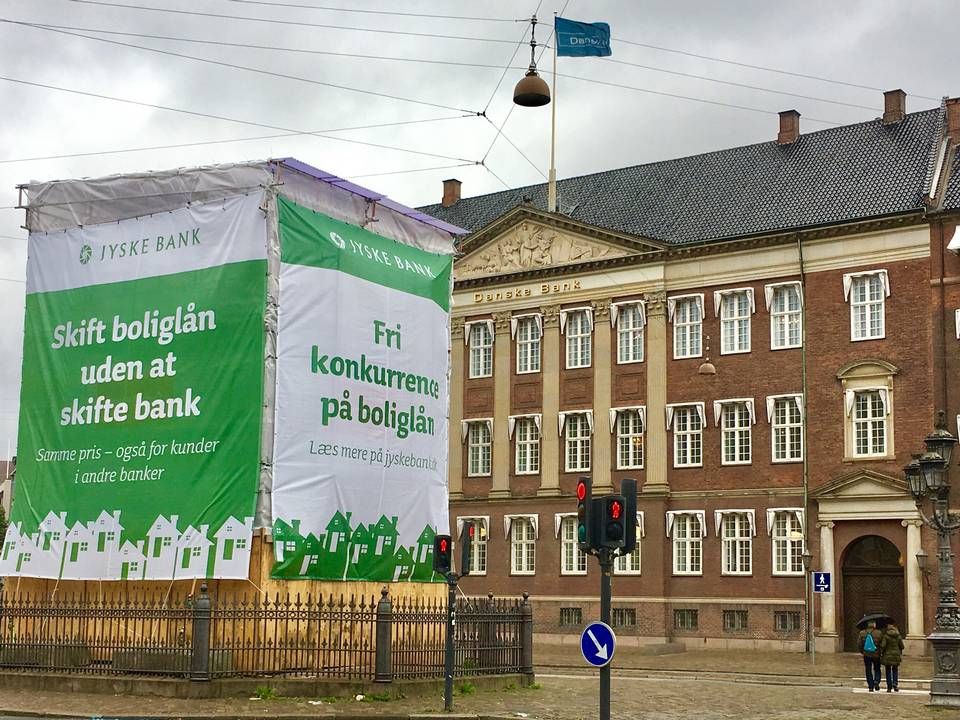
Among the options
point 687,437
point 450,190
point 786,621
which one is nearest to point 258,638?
point 786,621

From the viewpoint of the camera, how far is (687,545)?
165 feet

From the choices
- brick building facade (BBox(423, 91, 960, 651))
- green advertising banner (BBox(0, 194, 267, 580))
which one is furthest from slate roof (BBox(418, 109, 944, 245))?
green advertising banner (BBox(0, 194, 267, 580))

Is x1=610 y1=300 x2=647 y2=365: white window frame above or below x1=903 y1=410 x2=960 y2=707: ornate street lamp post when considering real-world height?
above

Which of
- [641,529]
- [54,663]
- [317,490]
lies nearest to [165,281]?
[317,490]

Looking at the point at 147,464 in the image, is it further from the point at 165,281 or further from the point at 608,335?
the point at 608,335

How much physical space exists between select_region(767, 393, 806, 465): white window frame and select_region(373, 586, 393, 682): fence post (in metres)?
26.9

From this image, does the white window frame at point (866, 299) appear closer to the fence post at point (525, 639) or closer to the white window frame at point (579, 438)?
the white window frame at point (579, 438)

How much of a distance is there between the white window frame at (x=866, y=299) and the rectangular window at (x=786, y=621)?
9770 mm

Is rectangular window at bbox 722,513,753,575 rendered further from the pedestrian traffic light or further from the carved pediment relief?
the pedestrian traffic light

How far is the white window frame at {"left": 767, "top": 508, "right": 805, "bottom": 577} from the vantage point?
47.2 metres

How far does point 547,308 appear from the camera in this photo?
54.8m

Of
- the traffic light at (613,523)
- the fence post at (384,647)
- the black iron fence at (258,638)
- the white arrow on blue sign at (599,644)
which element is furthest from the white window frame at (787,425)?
the white arrow on blue sign at (599,644)

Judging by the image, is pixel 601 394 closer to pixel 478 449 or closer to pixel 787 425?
pixel 478 449

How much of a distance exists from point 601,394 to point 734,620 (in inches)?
398
